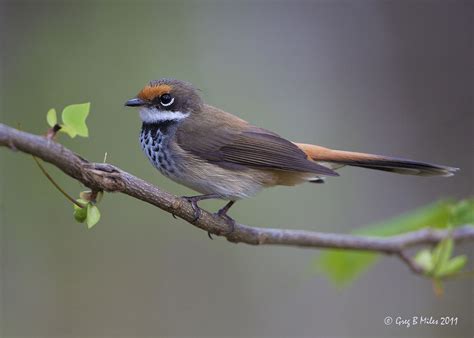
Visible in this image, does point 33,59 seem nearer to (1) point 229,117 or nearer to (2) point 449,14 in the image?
(1) point 229,117

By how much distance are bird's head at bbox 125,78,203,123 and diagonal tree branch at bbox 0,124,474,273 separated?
1.24 metres

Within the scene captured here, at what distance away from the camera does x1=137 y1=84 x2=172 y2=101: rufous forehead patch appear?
14.5ft

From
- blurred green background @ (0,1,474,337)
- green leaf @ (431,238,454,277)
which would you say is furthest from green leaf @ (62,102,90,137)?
blurred green background @ (0,1,474,337)

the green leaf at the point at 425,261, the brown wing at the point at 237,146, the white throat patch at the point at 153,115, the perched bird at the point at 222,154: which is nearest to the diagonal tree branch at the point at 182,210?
the green leaf at the point at 425,261

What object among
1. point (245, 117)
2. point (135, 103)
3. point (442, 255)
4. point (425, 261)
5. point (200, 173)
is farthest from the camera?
point (245, 117)

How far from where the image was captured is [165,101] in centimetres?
450

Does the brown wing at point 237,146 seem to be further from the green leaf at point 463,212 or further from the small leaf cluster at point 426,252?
the green leaf at point 463,212

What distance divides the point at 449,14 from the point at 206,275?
5183 mm

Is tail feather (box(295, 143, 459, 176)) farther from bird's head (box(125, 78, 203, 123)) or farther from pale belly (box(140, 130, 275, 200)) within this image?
bird's head (box(125, 78, 203, 123))

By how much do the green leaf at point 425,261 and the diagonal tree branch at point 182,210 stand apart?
0.04 meters

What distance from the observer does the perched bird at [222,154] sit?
419 centimetres

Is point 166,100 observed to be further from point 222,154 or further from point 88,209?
point 88,209

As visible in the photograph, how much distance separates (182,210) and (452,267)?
5.58ft

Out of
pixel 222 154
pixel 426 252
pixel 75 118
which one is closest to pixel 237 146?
pixel 222 154
